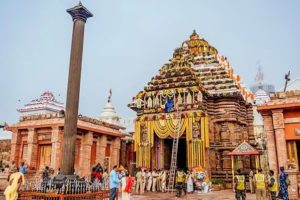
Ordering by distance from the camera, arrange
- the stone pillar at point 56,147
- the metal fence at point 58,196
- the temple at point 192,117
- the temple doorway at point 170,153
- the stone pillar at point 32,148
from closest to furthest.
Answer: the metal fence at point 58,196
the stone pillar at point 56,147
the stone pillar at point 32,148
the temple at point 192,117
the temple doorway at point 170,153

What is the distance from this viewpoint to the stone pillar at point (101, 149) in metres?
23.9

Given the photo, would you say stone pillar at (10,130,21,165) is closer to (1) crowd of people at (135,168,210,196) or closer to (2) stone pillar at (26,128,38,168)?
(2) stone pillar at (26,128,38,168)

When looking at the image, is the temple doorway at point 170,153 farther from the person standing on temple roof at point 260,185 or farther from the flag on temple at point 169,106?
the person standing on temple roof at point 260,185

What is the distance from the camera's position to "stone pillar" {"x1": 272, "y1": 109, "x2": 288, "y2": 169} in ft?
51.5

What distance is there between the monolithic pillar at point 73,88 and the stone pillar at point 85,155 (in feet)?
34.4

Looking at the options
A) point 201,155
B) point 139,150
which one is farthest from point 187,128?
Answer: point 139,150

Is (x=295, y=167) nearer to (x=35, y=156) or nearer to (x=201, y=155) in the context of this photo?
(x=201, y=155)

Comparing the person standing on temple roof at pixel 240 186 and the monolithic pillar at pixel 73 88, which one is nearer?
the monolithic pillar at pixel 73 88

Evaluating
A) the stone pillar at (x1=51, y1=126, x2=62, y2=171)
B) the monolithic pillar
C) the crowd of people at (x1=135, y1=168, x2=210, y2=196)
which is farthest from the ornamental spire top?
the crowd of people at (x1=135, y1=168, x2=210, y2=196)

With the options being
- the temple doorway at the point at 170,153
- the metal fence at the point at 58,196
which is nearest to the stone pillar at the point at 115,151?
the temple doorway at the point at 170,153

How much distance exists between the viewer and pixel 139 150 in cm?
2391

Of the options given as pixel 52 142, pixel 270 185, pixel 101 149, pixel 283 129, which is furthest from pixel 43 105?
pixel 270 185

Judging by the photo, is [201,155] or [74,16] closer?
[74,16]

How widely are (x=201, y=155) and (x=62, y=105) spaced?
21068 millimetres
